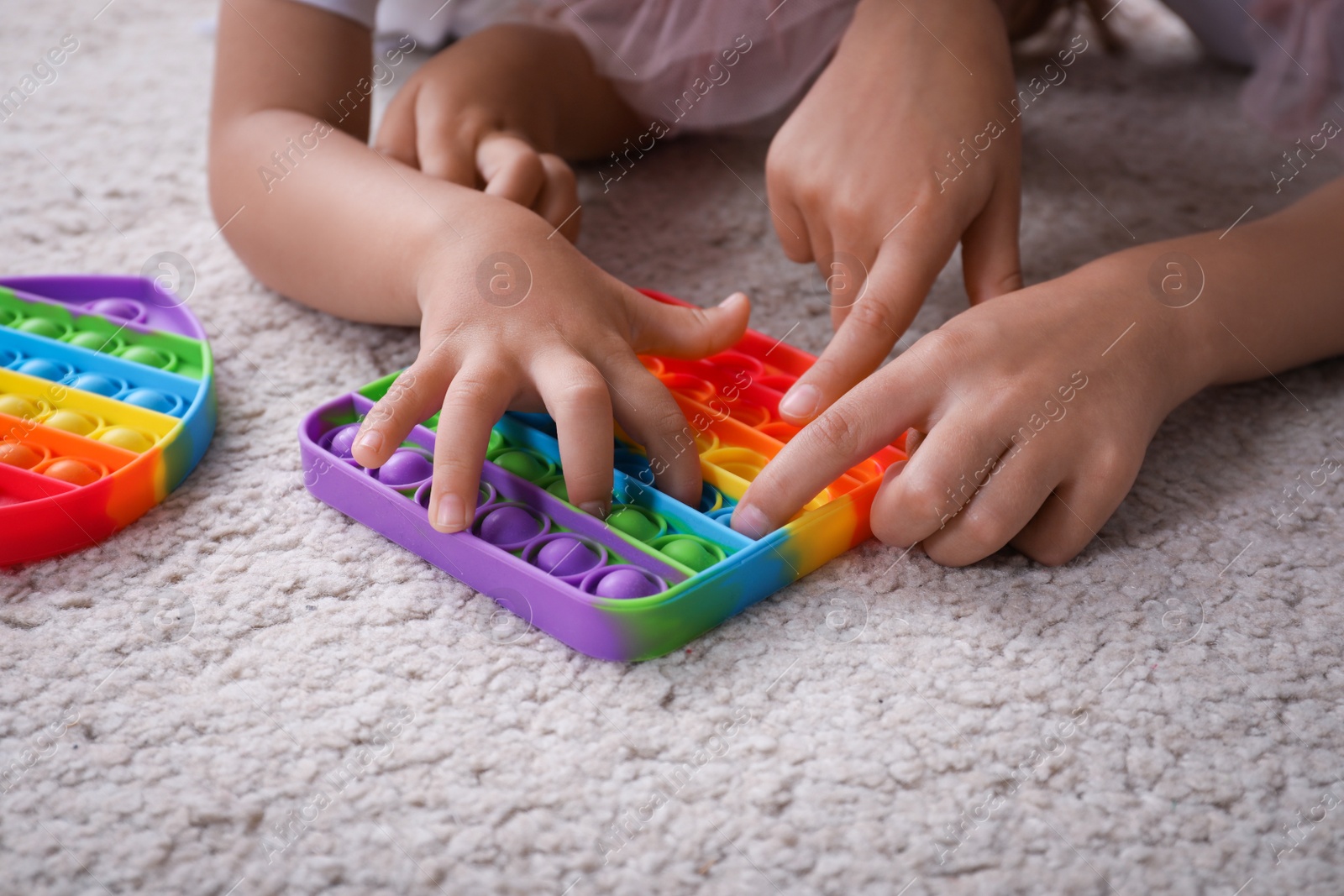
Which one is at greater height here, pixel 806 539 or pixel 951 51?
pixel 951 51

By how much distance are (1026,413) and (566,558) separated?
0.20m

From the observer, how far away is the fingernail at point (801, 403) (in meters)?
0.49

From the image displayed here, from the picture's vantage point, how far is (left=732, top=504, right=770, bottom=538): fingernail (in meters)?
0.44

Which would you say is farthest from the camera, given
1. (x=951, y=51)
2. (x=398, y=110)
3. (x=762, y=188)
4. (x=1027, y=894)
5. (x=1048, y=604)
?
(x=762, y=188)

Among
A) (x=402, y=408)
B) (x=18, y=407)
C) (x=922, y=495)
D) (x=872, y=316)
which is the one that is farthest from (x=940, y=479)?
(x=18, y=407)

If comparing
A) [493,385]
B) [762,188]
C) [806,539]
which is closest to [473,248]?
[493,385]

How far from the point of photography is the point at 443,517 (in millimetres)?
423

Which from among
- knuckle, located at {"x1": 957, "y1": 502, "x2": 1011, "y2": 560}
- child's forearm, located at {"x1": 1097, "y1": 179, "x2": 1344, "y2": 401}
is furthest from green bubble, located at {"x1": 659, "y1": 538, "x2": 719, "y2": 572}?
child's forearm, located at {"x1": 1097, "y1": 179, "x2": 1344, "y2": 401}

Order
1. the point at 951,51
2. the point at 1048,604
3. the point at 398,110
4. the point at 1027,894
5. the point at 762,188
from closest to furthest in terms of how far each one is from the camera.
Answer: the point at 1027,894, the point at 1048,604, the point at 951,51, the point at 398,110, the point at 762,188

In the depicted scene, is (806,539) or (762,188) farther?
(762,188)

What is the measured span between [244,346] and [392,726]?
313mm

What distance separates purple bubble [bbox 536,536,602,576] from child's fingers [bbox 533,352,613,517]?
19mm

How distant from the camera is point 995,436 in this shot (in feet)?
1.48

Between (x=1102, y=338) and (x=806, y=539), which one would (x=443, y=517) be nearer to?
(x=806, y=539)
